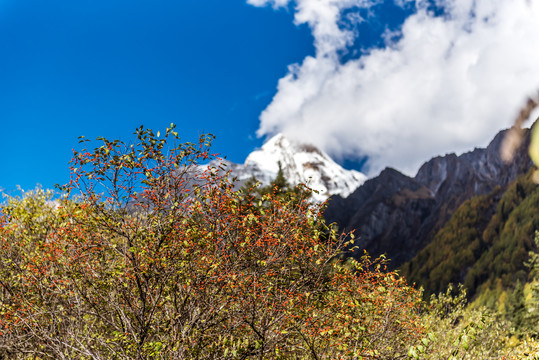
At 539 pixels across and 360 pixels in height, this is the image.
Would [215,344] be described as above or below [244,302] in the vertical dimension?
below

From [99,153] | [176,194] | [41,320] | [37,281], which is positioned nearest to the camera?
[99,153]

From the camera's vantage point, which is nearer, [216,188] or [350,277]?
[216,188]

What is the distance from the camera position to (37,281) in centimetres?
1056

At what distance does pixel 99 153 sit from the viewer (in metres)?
9.07

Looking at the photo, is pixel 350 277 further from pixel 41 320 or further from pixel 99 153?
pixel 41 320

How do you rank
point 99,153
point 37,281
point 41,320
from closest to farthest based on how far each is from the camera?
point 99,153, point 37,281, point 41,320

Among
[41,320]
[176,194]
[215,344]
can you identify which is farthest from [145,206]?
[41,320]

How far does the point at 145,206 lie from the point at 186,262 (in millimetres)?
2017

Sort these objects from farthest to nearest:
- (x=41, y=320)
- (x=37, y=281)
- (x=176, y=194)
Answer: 1. (x=41, y=320)
2. (x=37, y=281)
3. (x=176, y=194)

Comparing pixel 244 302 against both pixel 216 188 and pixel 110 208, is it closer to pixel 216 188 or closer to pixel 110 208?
pixel 216 188

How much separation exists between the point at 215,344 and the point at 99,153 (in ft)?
20.3

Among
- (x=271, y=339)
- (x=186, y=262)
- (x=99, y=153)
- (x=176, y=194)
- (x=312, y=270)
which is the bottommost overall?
(x=271, y=339)

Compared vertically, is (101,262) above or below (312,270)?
above

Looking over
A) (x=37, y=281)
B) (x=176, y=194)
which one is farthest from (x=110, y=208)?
(x=37, y=281)
